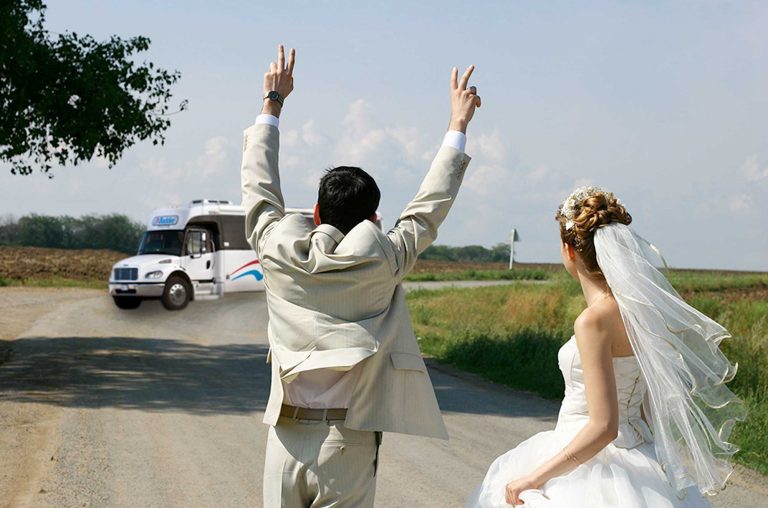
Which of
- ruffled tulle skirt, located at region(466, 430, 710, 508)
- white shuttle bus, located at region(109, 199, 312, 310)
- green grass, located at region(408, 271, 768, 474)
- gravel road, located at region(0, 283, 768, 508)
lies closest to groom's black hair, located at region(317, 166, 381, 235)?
ruffled tulle skirt, located at region(466, 430, 710, 508)

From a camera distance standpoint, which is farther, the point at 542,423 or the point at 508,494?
the point at 542,423

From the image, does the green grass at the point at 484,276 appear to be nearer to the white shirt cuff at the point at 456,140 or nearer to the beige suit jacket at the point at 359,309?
the white shirt cuff at the point at 456,140

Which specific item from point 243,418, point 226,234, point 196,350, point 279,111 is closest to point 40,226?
point 226,234

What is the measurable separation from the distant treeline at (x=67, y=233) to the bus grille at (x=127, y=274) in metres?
28.3

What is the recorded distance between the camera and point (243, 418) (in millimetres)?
12289

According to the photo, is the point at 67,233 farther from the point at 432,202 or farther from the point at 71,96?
the point at 432,202

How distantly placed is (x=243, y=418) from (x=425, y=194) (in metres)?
9.18

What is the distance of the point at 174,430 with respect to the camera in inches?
453

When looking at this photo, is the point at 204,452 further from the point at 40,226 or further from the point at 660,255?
the point at 40,226

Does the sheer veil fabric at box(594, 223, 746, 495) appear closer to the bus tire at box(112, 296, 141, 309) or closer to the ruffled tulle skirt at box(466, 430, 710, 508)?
the ruffled tulle skirt at box(466, 430, 710, 508)

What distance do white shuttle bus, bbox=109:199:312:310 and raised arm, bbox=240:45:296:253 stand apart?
950 inches

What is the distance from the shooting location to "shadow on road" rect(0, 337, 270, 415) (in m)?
13.9

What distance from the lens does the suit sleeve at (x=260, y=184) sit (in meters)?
3.72

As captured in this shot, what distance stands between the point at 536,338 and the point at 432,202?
15.9 meters
